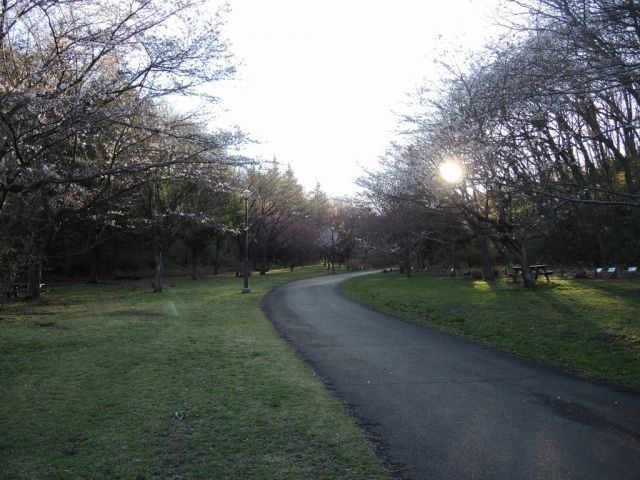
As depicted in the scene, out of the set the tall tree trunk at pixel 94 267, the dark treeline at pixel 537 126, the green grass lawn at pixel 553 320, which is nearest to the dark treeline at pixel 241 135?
the dark treeline at pixel 537 126

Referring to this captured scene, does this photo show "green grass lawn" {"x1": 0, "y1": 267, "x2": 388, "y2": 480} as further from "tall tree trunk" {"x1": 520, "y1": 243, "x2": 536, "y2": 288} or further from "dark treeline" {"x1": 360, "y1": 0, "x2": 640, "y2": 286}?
"tall tree trunk" {"x1": 520, "y1": 243, "x2": 536, "y2": 288}

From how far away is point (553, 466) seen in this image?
13.7 feet

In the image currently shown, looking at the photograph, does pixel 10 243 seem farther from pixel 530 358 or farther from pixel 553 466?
pixel 553 466

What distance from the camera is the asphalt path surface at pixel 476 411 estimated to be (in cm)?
423

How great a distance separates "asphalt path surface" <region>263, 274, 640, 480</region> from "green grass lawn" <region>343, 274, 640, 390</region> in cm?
89

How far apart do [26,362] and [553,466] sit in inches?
318

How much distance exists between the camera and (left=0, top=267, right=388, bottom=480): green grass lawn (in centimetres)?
415

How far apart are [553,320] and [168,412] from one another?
9.71 metres

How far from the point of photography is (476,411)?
570 cm

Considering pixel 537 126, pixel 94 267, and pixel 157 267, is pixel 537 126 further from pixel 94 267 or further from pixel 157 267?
pixel 94 267

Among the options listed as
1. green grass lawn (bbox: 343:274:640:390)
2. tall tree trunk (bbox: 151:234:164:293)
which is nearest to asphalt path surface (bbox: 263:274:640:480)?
green grass lawn (bbox: 343:274:640:390)

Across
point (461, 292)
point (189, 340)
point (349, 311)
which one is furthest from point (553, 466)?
point (461, 292)

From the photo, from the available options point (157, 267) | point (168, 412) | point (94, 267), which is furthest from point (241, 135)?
point (94, 267)

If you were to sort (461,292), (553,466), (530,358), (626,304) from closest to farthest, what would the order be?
1. (553,466)
2. (530,358)
3. (626,304)
4. (461,292)
